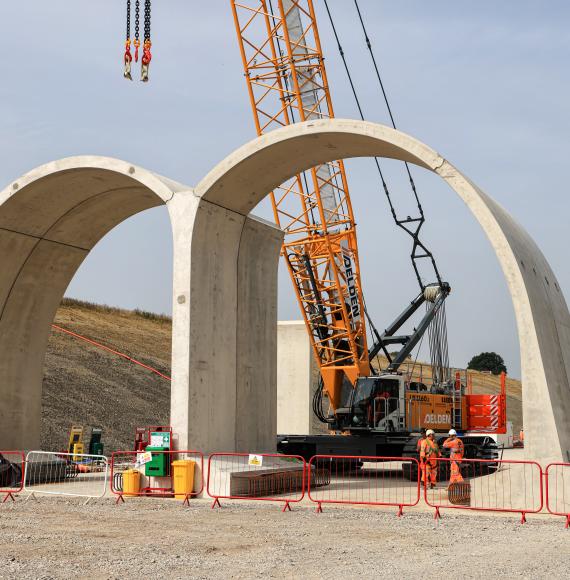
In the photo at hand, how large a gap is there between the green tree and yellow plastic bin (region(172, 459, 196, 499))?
97.1m

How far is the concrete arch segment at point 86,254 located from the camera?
53.4ft

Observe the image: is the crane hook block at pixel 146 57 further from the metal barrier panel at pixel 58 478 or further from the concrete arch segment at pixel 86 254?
the metal barrier panel at pixel 58 478

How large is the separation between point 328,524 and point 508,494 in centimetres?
307

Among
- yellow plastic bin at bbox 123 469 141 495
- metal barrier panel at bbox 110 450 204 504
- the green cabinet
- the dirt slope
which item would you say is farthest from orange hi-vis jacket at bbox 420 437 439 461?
the dirt slope

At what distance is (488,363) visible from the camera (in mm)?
110438

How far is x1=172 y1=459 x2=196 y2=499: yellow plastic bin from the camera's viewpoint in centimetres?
1519

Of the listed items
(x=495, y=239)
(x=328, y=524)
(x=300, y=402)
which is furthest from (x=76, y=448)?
(x=495, y=239)

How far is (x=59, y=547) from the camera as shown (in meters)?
10.1

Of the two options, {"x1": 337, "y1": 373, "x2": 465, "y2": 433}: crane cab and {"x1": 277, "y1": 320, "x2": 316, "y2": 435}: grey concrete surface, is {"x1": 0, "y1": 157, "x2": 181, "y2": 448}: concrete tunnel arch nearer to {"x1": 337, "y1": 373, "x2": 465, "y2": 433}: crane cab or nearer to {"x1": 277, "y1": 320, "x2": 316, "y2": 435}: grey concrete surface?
{"x1": 337, "y1": 373, "x2": 465, "y2": 433}: crane cab

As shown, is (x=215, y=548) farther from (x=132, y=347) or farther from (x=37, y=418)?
(x=132, y=347)

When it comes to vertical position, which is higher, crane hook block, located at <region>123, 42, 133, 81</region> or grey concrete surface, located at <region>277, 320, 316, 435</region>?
crane hook block, located at <region>123, 42, 133, 81</region>

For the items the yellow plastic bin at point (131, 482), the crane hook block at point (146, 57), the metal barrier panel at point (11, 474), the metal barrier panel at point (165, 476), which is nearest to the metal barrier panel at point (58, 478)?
the metal barrier panel at point (11, 474)

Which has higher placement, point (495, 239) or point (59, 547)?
point (495, 239)

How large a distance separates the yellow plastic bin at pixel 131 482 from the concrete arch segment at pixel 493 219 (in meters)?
5.44
